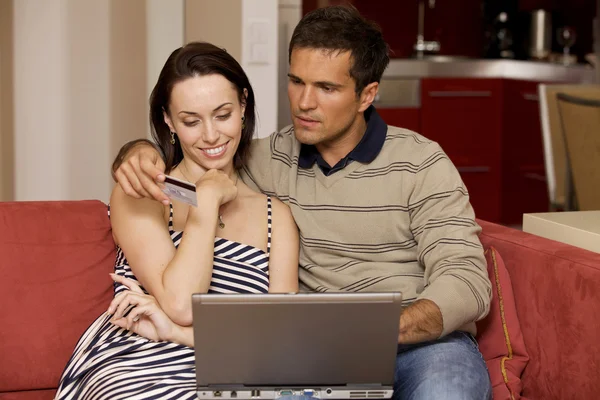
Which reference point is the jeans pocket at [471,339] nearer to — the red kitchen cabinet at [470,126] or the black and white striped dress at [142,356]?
the black and white striped dress at [142,356]

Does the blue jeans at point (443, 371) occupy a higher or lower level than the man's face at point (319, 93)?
lower

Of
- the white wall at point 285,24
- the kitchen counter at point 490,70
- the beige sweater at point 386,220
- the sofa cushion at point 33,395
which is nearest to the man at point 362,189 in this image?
the beige sweater at point 386,220

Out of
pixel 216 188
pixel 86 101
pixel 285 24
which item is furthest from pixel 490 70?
pixel 216 188

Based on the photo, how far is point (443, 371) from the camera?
1902 mm

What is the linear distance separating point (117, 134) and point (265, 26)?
1.06m

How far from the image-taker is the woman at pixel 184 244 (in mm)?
1896

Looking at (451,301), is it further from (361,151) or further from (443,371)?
(361,151)

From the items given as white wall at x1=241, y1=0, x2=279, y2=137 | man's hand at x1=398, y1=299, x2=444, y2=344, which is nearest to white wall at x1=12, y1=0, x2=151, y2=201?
white wall at x1=241, y1=0, x2=279, y2=137

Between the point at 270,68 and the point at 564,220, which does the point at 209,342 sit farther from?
the point at 270,68

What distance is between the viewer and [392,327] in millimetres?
1596

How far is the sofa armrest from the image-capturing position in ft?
6.32

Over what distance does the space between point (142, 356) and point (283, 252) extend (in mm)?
420

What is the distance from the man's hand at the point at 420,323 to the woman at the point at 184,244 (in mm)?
343

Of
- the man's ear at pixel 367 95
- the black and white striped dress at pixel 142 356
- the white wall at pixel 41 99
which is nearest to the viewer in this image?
the black and white striped dress at pixel 142 356
